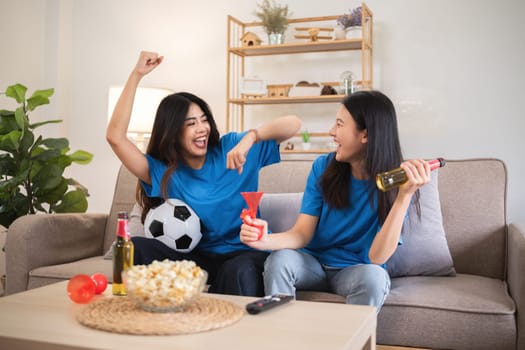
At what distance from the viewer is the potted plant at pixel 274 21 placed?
3578 millimetres

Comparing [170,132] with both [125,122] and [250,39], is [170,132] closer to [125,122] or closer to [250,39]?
[125,122]

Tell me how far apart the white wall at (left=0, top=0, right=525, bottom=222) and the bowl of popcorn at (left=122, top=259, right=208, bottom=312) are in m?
2.53

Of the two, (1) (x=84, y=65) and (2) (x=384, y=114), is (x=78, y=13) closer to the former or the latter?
(1) (x=84, y=65)

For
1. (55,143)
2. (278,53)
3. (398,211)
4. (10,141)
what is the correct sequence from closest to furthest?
(398,211) < (10,141) < (55,143) < (278,53)

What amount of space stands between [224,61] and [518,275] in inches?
105

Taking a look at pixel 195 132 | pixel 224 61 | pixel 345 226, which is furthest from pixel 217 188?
pixel 224 61

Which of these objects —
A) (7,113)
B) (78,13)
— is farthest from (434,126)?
(78,13)

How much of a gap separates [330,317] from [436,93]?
252cm

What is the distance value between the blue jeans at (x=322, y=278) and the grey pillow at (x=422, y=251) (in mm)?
297

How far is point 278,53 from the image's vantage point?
148 inches

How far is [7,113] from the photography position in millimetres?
2799

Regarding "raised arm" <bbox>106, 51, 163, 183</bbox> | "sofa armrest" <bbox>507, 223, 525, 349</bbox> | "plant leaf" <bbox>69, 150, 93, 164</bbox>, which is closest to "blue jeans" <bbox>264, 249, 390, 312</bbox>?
"sofa armrest" <bbox>507, 223, 525, 349</bbox>

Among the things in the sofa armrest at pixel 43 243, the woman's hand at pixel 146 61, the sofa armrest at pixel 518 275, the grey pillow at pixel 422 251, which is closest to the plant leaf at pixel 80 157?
the sofa armrest at pixel 43 243

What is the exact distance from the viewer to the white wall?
332cm
